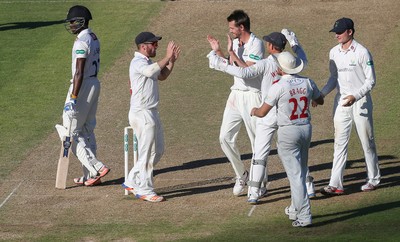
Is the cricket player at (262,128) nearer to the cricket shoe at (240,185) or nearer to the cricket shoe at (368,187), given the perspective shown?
the cricket shoe at (240,185)

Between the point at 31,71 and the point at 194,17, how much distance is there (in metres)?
4.66

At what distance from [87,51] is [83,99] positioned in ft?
2.45

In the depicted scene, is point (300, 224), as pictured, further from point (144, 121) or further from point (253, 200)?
point (144, 121)

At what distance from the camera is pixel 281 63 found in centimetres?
1347

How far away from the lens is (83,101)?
634 inches

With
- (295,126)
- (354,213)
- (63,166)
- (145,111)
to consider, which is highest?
(145,111)

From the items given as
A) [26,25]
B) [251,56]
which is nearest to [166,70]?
[251,56]

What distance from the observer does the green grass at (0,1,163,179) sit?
62.1 ft

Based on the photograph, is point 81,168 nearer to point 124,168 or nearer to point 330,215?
point 124,168

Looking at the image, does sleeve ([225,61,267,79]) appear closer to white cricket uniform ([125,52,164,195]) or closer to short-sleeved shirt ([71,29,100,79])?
white cricket uniform ([125,52,164,195])

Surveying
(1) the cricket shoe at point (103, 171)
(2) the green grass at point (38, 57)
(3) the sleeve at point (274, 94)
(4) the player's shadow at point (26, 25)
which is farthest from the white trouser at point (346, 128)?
(4) the player's shadow at point (26, 25)

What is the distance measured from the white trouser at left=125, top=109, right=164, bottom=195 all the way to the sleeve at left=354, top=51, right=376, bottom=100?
9.36 feet

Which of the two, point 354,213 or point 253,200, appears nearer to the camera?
point 354,213

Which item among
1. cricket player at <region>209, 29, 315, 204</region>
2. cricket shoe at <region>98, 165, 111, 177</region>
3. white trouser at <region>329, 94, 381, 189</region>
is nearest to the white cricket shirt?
white trouser at <region>329, 94, 381, 189</region>
